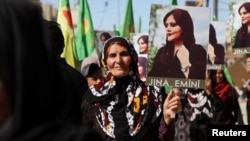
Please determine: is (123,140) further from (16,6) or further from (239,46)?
(239,46)

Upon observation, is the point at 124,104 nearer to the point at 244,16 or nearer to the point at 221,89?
the point at 244,16

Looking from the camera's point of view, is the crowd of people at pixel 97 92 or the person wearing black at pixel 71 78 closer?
the crowd of people at pixel 97 92

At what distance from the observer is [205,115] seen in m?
7.05

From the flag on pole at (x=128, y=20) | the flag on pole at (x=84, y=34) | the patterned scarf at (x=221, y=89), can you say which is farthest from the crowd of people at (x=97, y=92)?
the flag on pole at (x=128, y=20)

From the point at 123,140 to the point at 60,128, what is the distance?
8.85ft

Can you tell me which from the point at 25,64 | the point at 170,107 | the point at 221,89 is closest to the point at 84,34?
the point at 221,89

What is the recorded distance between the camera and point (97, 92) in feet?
13.2

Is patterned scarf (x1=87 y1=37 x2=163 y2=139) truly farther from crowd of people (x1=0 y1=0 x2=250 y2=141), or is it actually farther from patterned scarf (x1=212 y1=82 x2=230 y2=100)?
patterned scarf (x1=212 y1=82 x2=230 y2=100)

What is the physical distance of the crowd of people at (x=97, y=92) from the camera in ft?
3.81

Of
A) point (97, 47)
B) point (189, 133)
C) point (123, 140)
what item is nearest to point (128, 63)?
point (123, 140)

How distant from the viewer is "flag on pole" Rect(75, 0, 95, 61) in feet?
37.5

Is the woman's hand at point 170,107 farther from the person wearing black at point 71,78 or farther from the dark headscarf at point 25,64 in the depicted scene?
the dark headscarf at point 25,64

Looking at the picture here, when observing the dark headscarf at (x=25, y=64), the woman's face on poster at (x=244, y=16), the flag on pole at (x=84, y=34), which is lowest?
the flag on pole at (x=84, y=34)

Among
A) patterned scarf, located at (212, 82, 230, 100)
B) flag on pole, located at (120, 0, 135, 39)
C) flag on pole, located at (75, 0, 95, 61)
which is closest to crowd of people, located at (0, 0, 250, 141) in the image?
patterned scarf, located at (212, 82, 230, 100)
